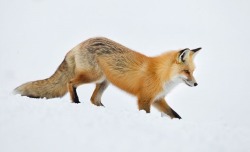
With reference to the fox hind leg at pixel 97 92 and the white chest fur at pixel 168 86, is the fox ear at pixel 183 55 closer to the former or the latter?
the white chest fur at pixel 168 86

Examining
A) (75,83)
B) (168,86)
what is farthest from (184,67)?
(75,83)

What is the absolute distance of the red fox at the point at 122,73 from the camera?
736cm

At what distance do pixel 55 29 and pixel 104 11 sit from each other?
528 centimetres

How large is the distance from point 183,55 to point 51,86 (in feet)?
8.35

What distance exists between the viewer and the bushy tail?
7372 mm

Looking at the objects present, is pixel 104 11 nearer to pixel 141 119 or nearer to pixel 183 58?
pixel 183 58

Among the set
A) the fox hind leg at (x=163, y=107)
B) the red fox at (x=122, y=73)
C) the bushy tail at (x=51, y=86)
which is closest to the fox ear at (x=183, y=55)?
the red fox at (x=122, y=73)

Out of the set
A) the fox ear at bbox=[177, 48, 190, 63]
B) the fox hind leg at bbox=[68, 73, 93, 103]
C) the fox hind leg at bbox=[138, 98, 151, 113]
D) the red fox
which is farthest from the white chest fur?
the fox hind leg at bbox=[68, 73, 93, 103]

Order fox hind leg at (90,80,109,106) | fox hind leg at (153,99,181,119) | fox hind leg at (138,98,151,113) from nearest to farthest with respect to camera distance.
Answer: fox hind leg at (138,98,151,113) < fox hind leg at (153,99,181,119) < fox hind leg at (90,80,109,106)

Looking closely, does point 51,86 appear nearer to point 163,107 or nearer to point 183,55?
point 163,107

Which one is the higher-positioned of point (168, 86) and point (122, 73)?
point (122, 73)

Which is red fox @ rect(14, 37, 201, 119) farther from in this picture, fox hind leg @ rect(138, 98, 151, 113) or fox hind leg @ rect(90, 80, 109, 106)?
fox hind leg @ rect(90, 80, 109, 106)

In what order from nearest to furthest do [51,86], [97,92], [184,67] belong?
1. [184,67]
2. [51,86]
3. [97,92]

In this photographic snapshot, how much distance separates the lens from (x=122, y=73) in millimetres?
7602
